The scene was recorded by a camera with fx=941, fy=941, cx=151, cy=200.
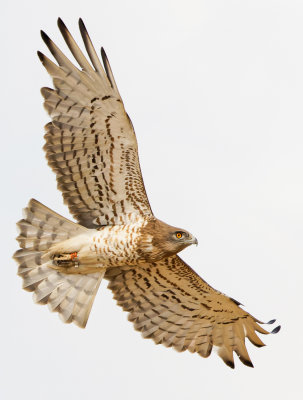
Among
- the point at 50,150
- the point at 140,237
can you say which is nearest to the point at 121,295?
the point at 140,237

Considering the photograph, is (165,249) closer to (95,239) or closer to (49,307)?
(95,239)

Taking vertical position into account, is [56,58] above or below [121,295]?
above

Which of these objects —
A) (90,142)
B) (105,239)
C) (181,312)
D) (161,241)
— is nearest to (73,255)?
(105,239)

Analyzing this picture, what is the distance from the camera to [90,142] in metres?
12.7

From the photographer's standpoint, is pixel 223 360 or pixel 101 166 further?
pixel 223 360

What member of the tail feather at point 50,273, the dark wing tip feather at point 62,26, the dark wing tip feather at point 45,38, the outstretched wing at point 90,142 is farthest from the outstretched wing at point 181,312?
the dark wing tip feather at point 62,26

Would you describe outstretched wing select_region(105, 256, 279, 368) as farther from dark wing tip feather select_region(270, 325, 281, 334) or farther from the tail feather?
the tail feather

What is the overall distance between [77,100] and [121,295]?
9.95 ft

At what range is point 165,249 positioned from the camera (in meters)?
12.6

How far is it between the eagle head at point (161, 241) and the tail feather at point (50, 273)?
880mm

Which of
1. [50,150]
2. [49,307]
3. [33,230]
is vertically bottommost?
[49,307]

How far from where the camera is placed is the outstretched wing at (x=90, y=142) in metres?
12.3

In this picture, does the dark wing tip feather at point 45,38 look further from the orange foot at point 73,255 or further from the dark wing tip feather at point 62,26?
the orange foot at point 73,255

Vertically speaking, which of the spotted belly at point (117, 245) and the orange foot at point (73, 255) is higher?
the spotted belly at point (117, 245)
